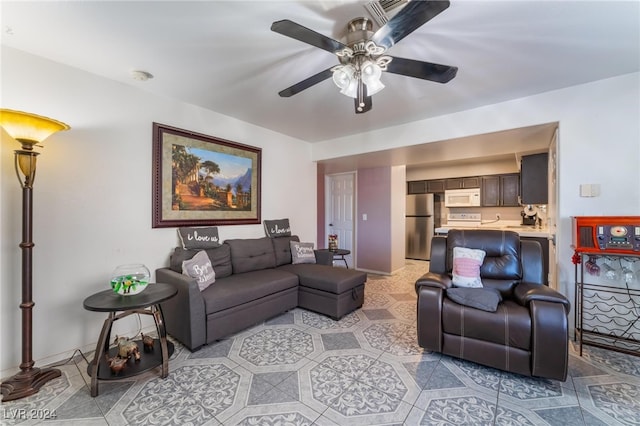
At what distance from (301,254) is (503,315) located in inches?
96.5

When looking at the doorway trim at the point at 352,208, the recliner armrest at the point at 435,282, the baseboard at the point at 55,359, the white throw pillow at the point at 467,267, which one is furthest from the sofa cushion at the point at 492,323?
the doorway trim at the point at 352,208

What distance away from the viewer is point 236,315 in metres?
2.58

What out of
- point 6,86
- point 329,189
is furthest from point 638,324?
point 6,86

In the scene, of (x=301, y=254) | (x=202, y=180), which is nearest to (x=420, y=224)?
(x=301, y=254)

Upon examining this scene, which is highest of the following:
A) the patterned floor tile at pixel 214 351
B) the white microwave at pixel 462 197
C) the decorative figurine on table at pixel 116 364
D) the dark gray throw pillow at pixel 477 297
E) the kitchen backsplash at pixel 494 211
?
the white microwave at pixel 462 197

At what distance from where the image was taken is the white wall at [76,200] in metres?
2.02

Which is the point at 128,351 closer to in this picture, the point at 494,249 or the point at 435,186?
the point at 494,249

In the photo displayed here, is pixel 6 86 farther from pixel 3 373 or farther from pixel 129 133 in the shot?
pixel 3 373

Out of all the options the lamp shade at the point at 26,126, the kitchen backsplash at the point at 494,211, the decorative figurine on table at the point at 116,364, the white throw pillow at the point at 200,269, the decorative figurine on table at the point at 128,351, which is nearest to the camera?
the lamp shade at the point at 26,126

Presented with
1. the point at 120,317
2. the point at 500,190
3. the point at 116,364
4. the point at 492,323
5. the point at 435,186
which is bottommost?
the point at 116,364

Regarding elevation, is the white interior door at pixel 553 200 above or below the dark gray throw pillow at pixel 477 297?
above

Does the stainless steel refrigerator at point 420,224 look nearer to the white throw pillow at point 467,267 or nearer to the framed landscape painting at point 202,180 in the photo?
the white throw pillow at point 467,267

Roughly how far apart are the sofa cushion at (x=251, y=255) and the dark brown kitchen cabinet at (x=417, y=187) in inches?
174

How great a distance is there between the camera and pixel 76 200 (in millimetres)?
2307
